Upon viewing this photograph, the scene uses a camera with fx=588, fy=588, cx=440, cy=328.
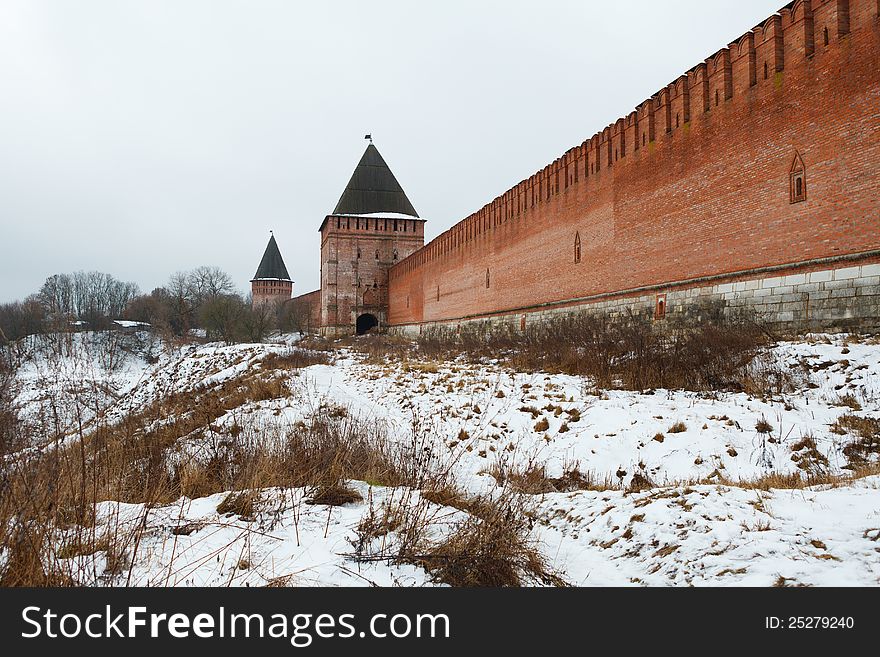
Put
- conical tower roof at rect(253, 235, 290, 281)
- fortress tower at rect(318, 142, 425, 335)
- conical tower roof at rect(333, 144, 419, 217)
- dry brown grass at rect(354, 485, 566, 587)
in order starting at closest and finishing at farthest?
dry brown grass at rect(354, 485, 566, 587), fortress tower at rect(318, 142, 425, 335), conical tower roof at rect(333, 144, 419, 217), conical tower roof at rect(253, 235, 290, 281)

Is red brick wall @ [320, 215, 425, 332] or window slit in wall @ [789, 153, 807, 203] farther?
red brick wall @ [320, 215, 425, 332]

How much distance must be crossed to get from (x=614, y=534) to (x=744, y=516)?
2.60 feet

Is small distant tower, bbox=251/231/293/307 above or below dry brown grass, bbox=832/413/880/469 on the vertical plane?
above

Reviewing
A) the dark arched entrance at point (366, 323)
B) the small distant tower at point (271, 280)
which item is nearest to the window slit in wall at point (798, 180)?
the dark arched entrance at point (366, 323)

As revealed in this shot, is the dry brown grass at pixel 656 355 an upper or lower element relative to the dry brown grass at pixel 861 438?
upper

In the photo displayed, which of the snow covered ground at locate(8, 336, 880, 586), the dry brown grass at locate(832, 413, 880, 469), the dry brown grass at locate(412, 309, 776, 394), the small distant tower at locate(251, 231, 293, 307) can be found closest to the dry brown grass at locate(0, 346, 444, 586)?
the snow covered ground at locate(8, 336, 880, 586)

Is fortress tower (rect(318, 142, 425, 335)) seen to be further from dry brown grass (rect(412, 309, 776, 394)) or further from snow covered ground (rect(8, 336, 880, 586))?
snow covered ground (rect(8, 336, 880, 586))

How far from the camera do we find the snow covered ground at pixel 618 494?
9.30ft

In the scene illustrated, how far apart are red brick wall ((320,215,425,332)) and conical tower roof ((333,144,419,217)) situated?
3.11ft

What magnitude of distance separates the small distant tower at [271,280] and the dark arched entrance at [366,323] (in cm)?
2239

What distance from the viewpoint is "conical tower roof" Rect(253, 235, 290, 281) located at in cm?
6275

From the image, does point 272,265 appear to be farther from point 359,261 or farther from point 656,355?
point 656,355

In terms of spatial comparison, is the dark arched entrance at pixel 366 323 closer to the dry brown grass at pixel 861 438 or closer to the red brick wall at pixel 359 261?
the red brick wall at pixel 359 261

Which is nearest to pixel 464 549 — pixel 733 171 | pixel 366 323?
pixel 733 171
